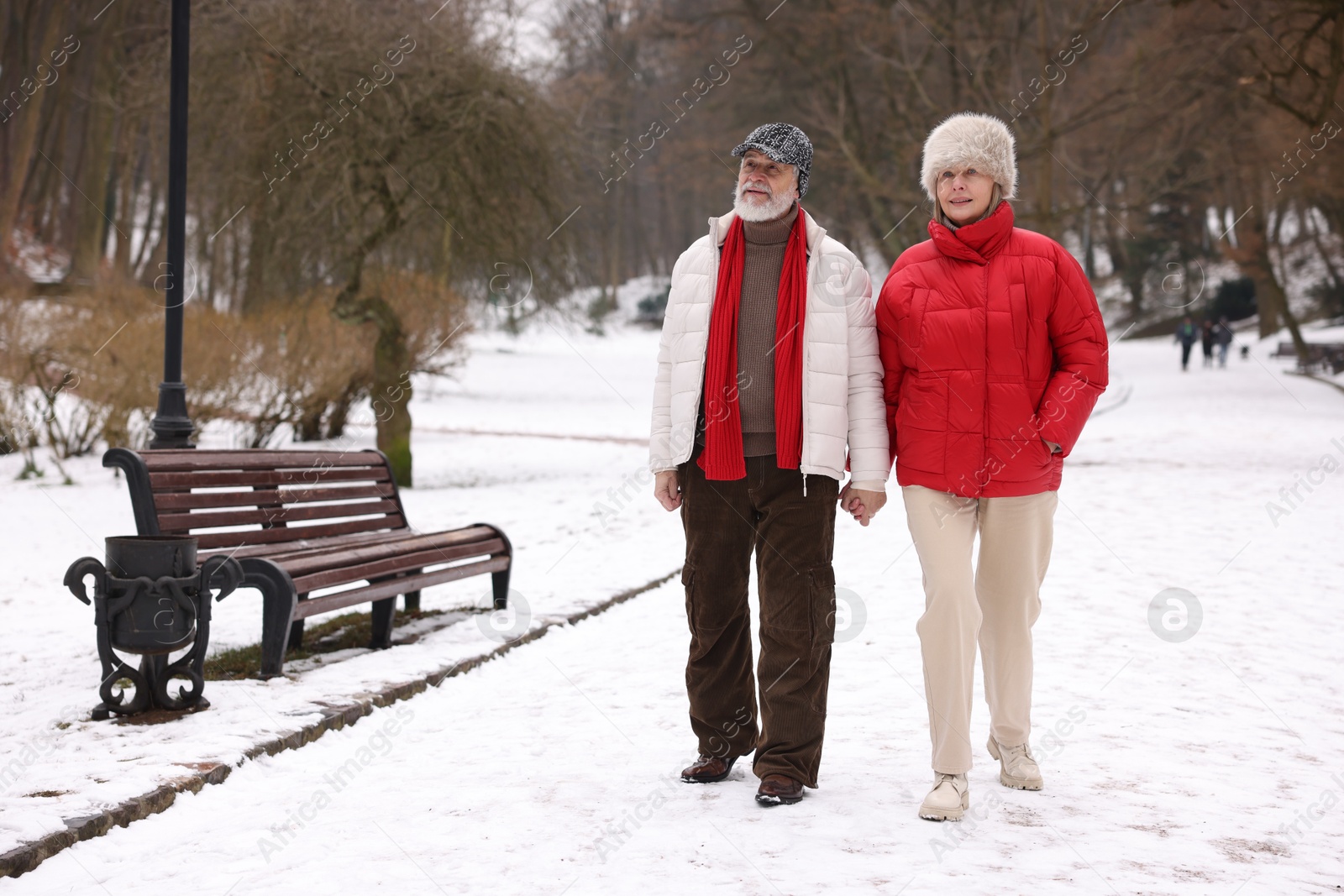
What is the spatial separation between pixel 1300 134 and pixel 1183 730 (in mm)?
21559

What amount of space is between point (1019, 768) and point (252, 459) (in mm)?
3786

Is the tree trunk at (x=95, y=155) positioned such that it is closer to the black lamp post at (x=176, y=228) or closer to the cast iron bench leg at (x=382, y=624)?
the black lamp post at (x=176, y=228)

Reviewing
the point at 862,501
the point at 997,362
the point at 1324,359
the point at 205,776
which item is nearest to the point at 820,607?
the point at 862,501

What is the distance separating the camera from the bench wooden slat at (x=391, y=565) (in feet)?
16.7

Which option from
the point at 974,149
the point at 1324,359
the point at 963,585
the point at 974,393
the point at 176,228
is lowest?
the point at 963,585

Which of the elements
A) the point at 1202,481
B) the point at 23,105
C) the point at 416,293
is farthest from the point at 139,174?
the point at 1202,481

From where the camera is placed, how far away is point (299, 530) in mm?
5988

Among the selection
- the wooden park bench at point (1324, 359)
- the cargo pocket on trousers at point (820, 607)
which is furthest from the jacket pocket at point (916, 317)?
the wooden park bench at point (1324, 359)

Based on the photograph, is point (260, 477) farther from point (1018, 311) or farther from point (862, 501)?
point (1018, 311)

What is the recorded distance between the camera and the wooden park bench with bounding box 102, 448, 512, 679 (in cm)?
500

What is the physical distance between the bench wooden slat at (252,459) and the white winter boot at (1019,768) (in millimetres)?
3556

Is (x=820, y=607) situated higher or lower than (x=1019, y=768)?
higher

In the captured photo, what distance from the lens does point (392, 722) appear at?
15.3 ft

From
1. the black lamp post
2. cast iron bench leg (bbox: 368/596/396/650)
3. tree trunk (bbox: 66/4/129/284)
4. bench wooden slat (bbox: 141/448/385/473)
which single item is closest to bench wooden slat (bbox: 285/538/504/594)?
cast iron bench leg (bbox: 368/596/396/650)
